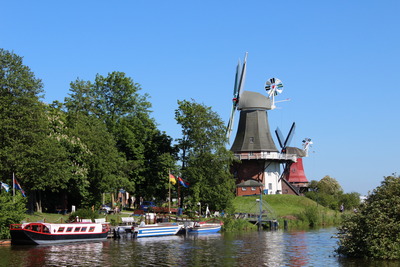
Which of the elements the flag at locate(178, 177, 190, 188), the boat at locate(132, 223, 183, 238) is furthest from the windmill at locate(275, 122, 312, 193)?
the boat at locate(132, 223, 183, 238)

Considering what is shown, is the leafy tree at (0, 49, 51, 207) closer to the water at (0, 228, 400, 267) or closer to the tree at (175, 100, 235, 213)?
the water at (0, 228, 400, 267)

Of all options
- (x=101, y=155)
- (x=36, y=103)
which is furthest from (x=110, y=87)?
(x=36, y=103)

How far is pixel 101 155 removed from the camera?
68.3m

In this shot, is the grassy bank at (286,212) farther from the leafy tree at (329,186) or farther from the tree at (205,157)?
the leafy tree at (329,186)

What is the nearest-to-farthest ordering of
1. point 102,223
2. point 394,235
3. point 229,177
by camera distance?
point 394,235 < point 102,223 < point 229,177

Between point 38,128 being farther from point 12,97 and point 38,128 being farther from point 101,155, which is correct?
point 101,155

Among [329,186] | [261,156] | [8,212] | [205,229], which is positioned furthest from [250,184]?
[8,212]

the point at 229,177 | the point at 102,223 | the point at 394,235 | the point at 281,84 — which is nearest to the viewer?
the point at 394,235

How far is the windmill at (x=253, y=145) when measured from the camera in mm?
99312

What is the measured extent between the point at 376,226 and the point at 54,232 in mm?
29526

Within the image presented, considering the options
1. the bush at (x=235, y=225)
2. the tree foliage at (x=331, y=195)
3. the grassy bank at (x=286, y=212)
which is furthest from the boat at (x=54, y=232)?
the tree foliage at (x=331, y=195)

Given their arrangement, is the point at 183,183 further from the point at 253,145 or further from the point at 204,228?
the point at 253,145

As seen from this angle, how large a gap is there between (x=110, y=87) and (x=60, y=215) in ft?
89.6

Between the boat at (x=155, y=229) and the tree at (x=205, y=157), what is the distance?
1198 cm
